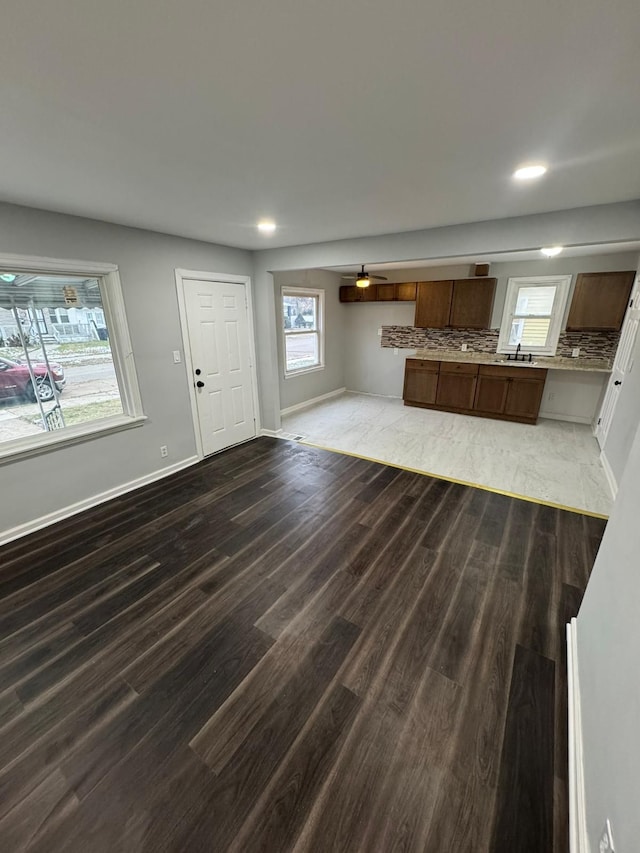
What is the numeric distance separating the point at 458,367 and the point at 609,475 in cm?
267

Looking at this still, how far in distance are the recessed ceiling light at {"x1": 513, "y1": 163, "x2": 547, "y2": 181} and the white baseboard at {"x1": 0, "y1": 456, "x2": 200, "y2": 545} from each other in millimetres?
3777

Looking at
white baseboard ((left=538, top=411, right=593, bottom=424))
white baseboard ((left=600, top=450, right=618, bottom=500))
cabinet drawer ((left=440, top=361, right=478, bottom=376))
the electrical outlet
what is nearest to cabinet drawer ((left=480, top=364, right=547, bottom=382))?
cabinet drawer ((left=440, top=361, right=478, bottom=376))

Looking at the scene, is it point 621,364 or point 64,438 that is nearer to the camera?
point 64,438

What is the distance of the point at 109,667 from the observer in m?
1.70

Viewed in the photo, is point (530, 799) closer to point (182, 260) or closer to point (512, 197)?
point (512, 197)

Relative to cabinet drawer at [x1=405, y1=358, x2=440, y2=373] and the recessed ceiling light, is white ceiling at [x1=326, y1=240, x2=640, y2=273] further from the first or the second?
the recessed ceiling light

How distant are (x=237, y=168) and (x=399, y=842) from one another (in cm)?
291

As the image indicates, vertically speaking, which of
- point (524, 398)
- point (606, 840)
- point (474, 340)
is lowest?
point (606, 840)

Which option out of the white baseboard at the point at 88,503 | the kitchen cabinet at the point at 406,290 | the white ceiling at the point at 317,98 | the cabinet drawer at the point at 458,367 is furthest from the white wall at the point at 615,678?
the kitchen cabinet at the point at 406,290

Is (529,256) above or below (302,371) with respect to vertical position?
above

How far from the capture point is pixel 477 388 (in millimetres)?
5500

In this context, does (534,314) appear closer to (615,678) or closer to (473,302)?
(473,302)

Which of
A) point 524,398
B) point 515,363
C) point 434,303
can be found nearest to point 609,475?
point 524,398

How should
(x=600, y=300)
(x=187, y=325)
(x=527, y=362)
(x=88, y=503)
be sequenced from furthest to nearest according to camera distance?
(x=527, y=362), (x=600, y=300), (x=187, y=325), (x=88, y=503)
